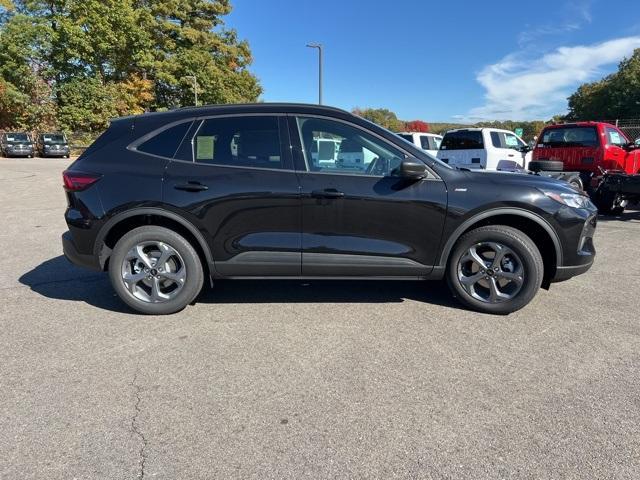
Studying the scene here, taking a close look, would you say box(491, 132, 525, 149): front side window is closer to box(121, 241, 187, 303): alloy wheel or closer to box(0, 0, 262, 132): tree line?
box(121, 241, 187, 303): alloy wheel

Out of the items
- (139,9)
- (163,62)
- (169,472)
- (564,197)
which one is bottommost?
(169,472)

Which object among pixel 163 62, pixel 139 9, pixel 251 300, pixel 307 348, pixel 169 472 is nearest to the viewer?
pixel 169 472

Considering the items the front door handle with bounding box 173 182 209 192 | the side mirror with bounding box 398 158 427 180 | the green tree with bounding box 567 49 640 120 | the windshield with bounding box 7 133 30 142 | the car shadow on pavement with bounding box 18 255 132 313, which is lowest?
the car shadow on pavement with bounding box 18 255 132 313

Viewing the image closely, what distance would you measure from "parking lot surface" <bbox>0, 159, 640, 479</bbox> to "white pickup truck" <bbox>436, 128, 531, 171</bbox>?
774 centimetres

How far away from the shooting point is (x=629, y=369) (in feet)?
9.98

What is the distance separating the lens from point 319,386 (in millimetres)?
2852

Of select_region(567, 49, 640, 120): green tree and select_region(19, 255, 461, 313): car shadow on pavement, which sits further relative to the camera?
select_region(567, 49, 640, 120): green tree

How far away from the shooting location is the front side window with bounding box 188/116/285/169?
384cm

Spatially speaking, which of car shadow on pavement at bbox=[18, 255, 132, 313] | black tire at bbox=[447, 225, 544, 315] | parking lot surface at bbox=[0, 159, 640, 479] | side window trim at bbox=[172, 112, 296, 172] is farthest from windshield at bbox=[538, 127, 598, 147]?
car shadow on pavement at bbox=[18, 255, 132, 313]

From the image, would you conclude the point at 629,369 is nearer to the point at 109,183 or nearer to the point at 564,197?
the point at 564,197

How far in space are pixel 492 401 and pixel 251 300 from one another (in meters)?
2.42

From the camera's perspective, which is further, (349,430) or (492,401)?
(492,401)

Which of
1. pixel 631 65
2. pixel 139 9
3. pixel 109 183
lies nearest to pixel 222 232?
pixel 109 183

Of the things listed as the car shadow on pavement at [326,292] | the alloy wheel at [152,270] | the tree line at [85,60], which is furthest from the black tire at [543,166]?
the tree line at [85,60]
